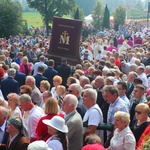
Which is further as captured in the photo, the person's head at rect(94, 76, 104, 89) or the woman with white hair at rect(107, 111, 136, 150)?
the person's head at rect(94, 76, 104, 89)

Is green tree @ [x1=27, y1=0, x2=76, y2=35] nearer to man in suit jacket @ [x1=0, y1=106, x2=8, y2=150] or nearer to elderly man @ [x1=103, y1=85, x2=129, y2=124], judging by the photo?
elderly man @ [x1=103, y1=85, x2=129, y2=124]

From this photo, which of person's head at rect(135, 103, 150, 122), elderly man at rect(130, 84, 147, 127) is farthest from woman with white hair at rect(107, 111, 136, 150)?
elderly man at rect(130, 84, 147, 127)

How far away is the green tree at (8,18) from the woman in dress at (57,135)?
25.3 m

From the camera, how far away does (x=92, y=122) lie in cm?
652

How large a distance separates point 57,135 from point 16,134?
0.66 meters

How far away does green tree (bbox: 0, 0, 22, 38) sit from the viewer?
2959 cm

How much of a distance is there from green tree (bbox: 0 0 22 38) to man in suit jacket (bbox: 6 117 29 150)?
24947 millimetres

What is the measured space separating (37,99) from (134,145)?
306 cm

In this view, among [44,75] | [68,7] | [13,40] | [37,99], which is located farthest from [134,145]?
[68,7]

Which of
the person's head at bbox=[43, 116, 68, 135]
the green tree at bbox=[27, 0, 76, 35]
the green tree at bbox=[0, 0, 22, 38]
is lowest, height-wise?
the person's head at bbox=[43, 116, 68, 135]

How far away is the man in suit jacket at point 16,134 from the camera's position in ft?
17.1

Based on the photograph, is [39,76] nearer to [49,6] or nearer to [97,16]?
[49,6]

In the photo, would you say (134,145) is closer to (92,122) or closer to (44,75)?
(92,122)

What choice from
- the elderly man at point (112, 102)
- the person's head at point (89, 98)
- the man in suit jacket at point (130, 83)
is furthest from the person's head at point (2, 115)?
the man in suit jacket at point (130, 83)
